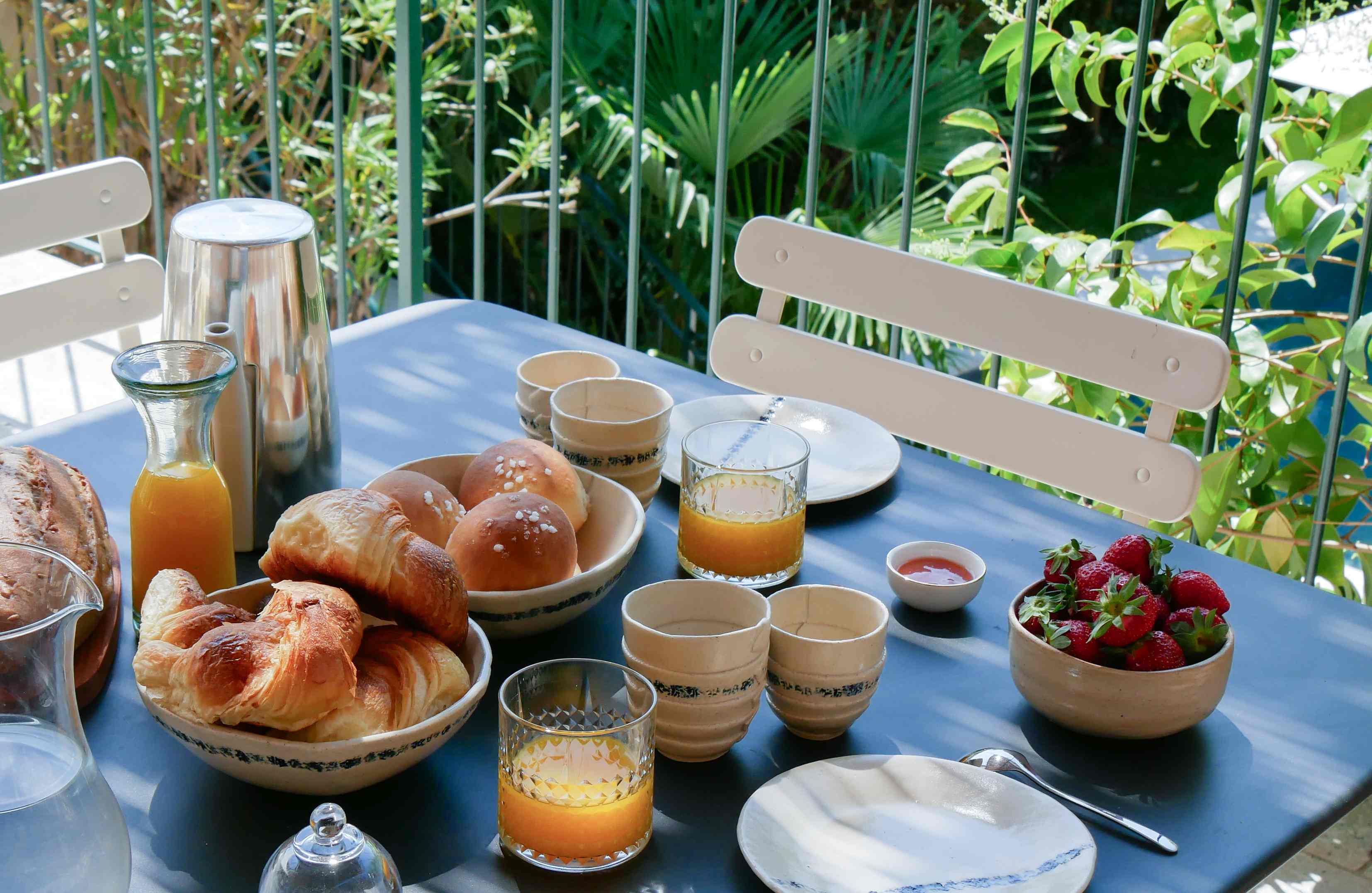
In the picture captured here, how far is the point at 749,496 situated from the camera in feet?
3.55

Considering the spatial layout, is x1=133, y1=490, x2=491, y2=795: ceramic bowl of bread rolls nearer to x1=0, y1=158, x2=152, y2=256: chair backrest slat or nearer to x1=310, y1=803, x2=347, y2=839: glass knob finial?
x1=310, y1=803, x2=347, y2=839: glass knob finial

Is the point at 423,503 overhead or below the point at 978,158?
below

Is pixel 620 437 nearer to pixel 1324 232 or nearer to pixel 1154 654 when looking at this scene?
pixel 1154 654

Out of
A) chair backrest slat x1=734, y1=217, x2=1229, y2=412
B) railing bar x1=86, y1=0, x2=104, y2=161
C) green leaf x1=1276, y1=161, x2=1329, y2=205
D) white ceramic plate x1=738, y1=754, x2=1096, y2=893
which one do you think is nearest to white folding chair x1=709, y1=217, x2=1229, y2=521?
chair backrest slat x1=734, y1=217, x2=1229, y2=412

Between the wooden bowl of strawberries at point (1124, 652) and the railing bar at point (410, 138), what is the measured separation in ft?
4.45

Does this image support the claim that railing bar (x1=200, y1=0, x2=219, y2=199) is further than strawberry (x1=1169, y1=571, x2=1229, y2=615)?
Yes

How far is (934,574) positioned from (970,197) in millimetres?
1353

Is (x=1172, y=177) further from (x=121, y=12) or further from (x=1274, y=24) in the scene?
(x=1274, y=24)

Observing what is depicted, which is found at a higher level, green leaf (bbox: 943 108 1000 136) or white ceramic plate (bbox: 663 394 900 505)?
green leaf (bbox: 943 108 1000 136)

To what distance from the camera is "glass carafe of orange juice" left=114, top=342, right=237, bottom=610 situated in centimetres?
91

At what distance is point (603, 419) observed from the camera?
1.25 m

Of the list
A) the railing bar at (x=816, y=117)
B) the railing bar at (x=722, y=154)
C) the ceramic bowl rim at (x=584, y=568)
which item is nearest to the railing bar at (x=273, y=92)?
the railing bar at (x=722, y=154)

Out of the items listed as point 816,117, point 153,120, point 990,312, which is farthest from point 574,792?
point 153,120

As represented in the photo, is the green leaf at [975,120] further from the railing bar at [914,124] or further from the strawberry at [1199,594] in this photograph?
the strawberry at [1199,594]
